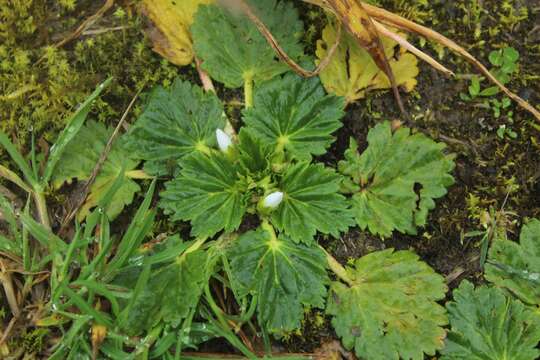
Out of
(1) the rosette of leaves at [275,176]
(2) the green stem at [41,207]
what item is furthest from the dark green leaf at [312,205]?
(2) the green stem at [41,207]

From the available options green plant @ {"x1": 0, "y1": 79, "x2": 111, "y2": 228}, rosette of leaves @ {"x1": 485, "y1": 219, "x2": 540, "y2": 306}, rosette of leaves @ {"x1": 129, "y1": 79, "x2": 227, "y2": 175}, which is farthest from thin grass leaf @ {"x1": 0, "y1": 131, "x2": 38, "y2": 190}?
rosette of leaves @ {"x1": 485, "y1": 219, "x2": 540, "y2": 306}

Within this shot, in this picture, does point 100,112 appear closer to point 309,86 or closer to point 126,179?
point 126,179

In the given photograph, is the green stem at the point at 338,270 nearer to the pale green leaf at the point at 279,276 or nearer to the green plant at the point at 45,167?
the pale green leaf at the point at 279,276

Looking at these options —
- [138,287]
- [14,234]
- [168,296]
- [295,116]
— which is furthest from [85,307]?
[295,116]

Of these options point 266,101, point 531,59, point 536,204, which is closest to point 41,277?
point 266,101

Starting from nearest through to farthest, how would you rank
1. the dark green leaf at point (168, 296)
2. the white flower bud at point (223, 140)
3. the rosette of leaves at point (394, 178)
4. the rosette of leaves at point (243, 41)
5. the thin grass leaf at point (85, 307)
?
the thin grass leaf at point (85, 307)
the dark green leaf at point (168, 296)
the white flower bud at point (223, 140)
the rosette of leaves at point (394, 178)
the rosette of leaves at point (243, 41)
